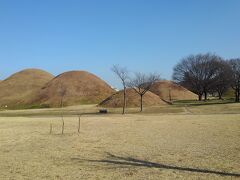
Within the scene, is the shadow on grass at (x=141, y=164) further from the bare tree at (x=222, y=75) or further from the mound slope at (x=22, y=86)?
the mound slope at (x=22, y=86)

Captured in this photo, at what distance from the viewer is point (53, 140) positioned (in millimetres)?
23422

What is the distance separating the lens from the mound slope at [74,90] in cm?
11475

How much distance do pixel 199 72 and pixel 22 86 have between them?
6804cm

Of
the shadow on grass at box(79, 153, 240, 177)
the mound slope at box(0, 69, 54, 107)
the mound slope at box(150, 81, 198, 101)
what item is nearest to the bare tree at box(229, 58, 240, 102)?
the mound slope at box(150, 81, 198, 101)

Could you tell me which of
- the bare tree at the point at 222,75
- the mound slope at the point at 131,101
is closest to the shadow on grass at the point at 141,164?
the mound slope at the point at 131,101

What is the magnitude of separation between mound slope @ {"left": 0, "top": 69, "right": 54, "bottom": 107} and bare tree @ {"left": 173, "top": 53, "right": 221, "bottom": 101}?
47.5 meters

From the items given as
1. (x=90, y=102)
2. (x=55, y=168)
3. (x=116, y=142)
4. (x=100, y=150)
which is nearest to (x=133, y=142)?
(x=116, y=142)

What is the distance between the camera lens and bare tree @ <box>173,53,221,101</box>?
354ft

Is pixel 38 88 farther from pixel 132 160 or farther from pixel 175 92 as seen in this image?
pixel 132 160

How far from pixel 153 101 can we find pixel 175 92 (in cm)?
4143

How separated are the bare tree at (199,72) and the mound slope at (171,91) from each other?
691cm

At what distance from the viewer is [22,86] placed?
14475cm

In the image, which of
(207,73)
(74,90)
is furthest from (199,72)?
(74,90)

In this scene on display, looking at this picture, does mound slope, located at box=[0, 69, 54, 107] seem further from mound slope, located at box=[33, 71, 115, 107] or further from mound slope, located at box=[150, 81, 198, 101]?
mound slope, located at box=[150, 81, 198, 101]
